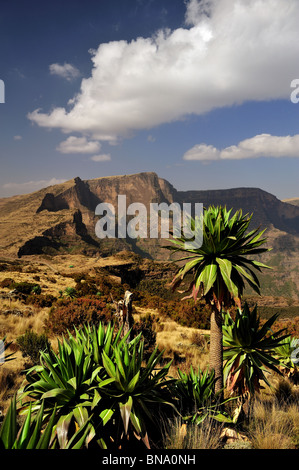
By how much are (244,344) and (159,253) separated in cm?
17094

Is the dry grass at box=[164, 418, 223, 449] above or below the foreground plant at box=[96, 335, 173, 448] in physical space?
below

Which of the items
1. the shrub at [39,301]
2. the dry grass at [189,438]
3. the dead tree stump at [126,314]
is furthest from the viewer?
the shrub at [39,301]

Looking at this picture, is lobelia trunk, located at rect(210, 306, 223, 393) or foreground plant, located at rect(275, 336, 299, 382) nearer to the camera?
lobelia trunk, located at rect(210, 306, 223, 393)

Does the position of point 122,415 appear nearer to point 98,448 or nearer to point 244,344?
point 98,448

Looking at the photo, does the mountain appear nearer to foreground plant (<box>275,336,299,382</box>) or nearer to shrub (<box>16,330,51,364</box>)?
foreground plant (<box>275,336,299,382</box>)

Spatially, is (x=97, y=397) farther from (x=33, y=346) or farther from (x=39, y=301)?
(x=39, y=301)

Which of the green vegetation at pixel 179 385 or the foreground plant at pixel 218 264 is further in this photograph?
the foreground plant at pixel 218 264

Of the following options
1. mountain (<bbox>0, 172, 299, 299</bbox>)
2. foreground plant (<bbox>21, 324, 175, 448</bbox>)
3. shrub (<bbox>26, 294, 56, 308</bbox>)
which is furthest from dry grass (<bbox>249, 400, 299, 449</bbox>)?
shrub (<bbox>26, 294, 56, 308</bbox>)

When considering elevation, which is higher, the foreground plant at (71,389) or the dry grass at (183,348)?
the foreground plant at (71,389)

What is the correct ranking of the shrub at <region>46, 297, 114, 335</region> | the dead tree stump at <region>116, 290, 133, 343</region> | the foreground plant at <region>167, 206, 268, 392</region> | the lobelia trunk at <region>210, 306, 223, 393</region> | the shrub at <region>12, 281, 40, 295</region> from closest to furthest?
the foreground plant at <region>167, 206, 268, 392</region>
the lobelia trunk at <region>210, 306, 223, 393</region>
the dead tree stump at <region>116, 290, 133, 343</region>
the shrub at <region>46, 297, 114, 335</region>
the shrub at <region>12, 281, 40, 295</region>

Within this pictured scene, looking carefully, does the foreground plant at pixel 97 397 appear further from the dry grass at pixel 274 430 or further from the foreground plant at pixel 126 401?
the dry grass at pixel 274 430

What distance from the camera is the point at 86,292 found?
20.1 meters

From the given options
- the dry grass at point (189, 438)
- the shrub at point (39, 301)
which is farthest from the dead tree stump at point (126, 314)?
the shrub at point (39, 301)

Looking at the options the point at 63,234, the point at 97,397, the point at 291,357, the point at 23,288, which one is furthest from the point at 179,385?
the point at 63,234
